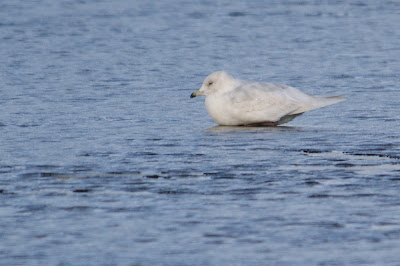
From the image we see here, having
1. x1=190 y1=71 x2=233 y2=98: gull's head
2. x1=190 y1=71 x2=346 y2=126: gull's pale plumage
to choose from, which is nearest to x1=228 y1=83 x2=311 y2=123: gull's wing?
x1=190 y1=71 x2=346 y2=126: gull's pale plumage

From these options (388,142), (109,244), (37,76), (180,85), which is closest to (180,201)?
(109,244)

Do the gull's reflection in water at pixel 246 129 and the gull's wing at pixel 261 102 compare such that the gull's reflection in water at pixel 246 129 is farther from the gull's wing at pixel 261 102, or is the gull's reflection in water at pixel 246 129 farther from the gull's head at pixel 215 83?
the gull's head at pixel 215 83

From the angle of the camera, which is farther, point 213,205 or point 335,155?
point 335,155

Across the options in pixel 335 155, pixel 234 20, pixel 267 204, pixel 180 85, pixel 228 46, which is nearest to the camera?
pixel 267 204

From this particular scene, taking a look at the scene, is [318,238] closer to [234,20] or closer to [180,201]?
[180,201]

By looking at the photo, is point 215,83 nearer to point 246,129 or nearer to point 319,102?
point 246,129

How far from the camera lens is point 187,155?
9.34 m

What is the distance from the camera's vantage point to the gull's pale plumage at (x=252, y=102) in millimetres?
11148

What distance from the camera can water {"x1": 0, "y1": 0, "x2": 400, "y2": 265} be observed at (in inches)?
251

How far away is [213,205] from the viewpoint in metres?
7.32

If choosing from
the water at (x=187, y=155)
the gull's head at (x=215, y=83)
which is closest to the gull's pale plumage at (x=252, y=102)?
the gull's head at (x=215, y=83)

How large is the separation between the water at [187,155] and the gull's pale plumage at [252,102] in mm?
163

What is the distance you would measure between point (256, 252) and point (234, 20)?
16.4m

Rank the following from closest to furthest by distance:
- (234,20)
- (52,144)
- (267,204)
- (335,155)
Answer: (267,204) < (335,155) < (52,144) < (234,20)
